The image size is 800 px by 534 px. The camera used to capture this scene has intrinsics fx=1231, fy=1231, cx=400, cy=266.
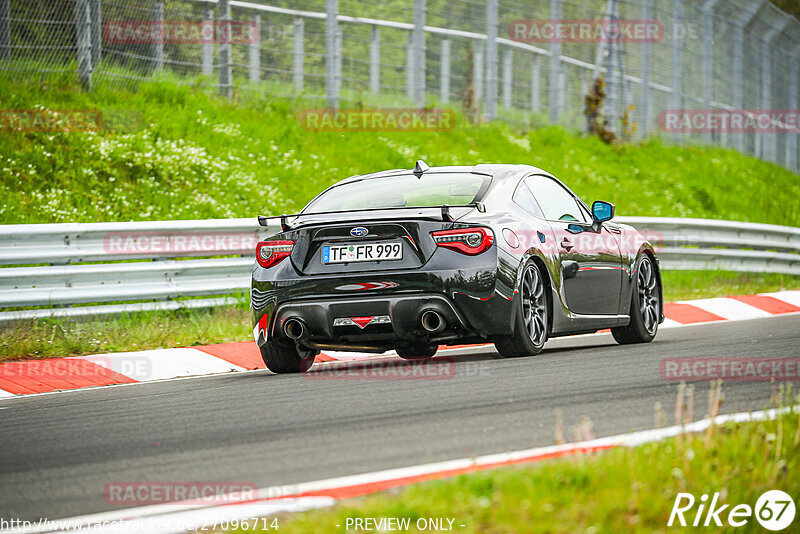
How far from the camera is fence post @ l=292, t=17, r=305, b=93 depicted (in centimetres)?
1788

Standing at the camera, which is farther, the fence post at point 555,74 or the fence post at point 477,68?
the fence post at point 555,74

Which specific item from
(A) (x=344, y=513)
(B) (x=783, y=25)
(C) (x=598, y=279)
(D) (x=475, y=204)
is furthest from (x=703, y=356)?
(B) (x=783, y=25)

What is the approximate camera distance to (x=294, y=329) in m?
8.17

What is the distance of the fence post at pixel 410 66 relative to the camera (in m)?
19.3

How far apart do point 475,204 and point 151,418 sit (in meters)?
2.69

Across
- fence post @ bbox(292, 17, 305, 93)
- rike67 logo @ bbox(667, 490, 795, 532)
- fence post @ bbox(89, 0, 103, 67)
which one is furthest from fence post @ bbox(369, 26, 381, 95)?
rike67 logo @ bbox(667, 490, 795, 532)

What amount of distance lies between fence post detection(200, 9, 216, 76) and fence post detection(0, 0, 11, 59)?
9.02ft

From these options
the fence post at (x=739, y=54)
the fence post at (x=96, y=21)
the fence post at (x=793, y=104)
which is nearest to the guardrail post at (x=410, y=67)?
the fence post at (x=96, y=21)

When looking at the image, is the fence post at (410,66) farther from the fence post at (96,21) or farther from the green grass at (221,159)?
the fence post at (96,21)

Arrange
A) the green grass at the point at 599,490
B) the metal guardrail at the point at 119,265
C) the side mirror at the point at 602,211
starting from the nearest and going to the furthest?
the green grass at the point at 599,490, the side mirror at the point at 602,211, the metal guardrail at the point at 119,265

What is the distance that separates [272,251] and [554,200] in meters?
2.40

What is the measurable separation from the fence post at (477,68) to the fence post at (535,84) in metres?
1.26

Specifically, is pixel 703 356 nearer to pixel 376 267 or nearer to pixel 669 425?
pixel 376 267

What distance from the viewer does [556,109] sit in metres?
23.2
